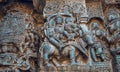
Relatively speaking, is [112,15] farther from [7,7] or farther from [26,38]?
[7,7]

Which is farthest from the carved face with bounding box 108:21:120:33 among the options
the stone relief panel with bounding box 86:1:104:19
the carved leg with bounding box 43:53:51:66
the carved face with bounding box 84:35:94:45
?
the carved leg with bounding box 43:53:51:66

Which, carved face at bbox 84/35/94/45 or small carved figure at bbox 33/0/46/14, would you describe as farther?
small carved figure at bbox 33/0/46/14

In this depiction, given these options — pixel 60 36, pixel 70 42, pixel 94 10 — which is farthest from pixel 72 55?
pixel 94 10

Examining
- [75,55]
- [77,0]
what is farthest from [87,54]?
[77,0]

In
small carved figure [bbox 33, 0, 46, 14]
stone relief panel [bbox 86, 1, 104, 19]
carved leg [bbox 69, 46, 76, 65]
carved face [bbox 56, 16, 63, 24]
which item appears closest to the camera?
carved leg [bbox 69, 46, 76, 65]

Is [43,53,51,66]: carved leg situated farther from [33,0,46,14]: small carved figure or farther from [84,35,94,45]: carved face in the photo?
[33,0,46,14]: small carved figure

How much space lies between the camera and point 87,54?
4.04 m

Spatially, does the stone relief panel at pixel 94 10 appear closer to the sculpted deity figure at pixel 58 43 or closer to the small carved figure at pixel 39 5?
the sculpted deity figure at pixel 58 43

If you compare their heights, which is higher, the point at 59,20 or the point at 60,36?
the point at 59,20

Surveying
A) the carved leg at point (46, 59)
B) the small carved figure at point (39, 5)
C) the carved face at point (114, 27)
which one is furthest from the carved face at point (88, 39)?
the small carved figure at point (39, 5)

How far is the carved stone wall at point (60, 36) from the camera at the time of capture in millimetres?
4016

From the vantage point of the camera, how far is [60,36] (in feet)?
13.5

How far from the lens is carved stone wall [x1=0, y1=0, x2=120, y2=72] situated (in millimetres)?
4016

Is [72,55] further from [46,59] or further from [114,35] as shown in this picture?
[114,35]
